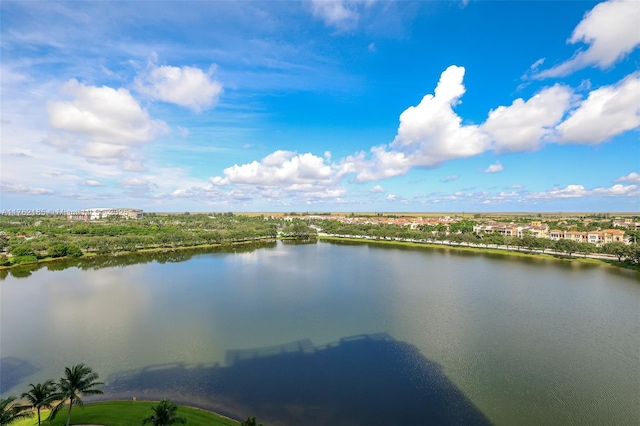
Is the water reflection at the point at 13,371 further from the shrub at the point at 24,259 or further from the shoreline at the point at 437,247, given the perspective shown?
the shrub at the point at 24,259

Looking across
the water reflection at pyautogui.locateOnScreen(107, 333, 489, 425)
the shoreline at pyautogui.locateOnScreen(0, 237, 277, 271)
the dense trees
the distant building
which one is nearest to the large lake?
the water reflection at pyautogui.locateOnScreen(107, 333, 489, 425)

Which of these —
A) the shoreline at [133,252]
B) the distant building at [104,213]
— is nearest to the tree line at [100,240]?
the shoreline at [133,252]

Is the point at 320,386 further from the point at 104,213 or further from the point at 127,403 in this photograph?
the point at 104,213

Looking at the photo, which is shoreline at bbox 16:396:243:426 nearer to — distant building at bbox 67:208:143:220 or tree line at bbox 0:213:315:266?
tree line at bbox 0:213:315:266

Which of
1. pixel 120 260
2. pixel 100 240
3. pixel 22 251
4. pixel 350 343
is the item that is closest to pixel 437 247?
pixel 350 343

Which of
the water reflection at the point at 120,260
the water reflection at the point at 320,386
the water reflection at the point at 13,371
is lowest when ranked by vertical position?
the water reflection at the point at 320,386
